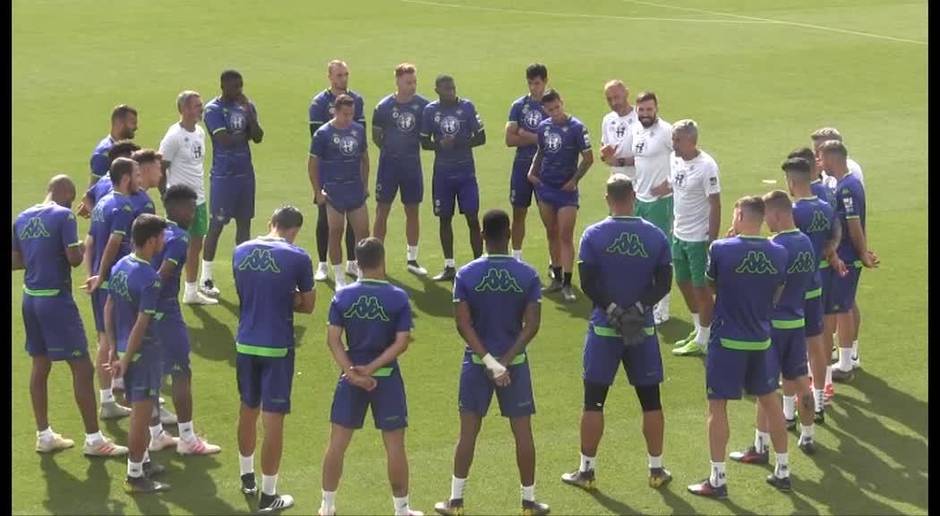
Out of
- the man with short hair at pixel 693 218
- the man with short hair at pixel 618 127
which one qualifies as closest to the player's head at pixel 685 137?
the man with short hair at pixel 693 218

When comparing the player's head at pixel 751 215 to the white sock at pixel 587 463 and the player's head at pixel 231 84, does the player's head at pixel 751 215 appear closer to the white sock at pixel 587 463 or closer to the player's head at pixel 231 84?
the white sock at pixel 587 463

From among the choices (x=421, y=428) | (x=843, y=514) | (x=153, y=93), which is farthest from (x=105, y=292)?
(x=153, y=93)

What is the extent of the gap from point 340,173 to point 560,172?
2046mm

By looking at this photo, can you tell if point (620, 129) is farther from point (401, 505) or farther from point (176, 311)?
point (401, 505)

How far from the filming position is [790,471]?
31.6 ft

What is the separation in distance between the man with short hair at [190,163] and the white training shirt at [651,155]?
3990mm

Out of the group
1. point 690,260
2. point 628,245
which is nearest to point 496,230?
point 628,245

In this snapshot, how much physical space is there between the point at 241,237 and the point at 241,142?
920 millimetres

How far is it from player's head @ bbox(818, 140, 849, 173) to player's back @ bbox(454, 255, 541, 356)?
3234mm

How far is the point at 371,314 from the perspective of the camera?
8.37 meters

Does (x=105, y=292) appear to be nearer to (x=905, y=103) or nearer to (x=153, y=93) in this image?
(x=153, y=93)

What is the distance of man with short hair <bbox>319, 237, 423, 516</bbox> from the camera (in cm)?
838

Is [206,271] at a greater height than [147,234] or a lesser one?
lesser

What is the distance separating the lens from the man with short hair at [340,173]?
12.9m
